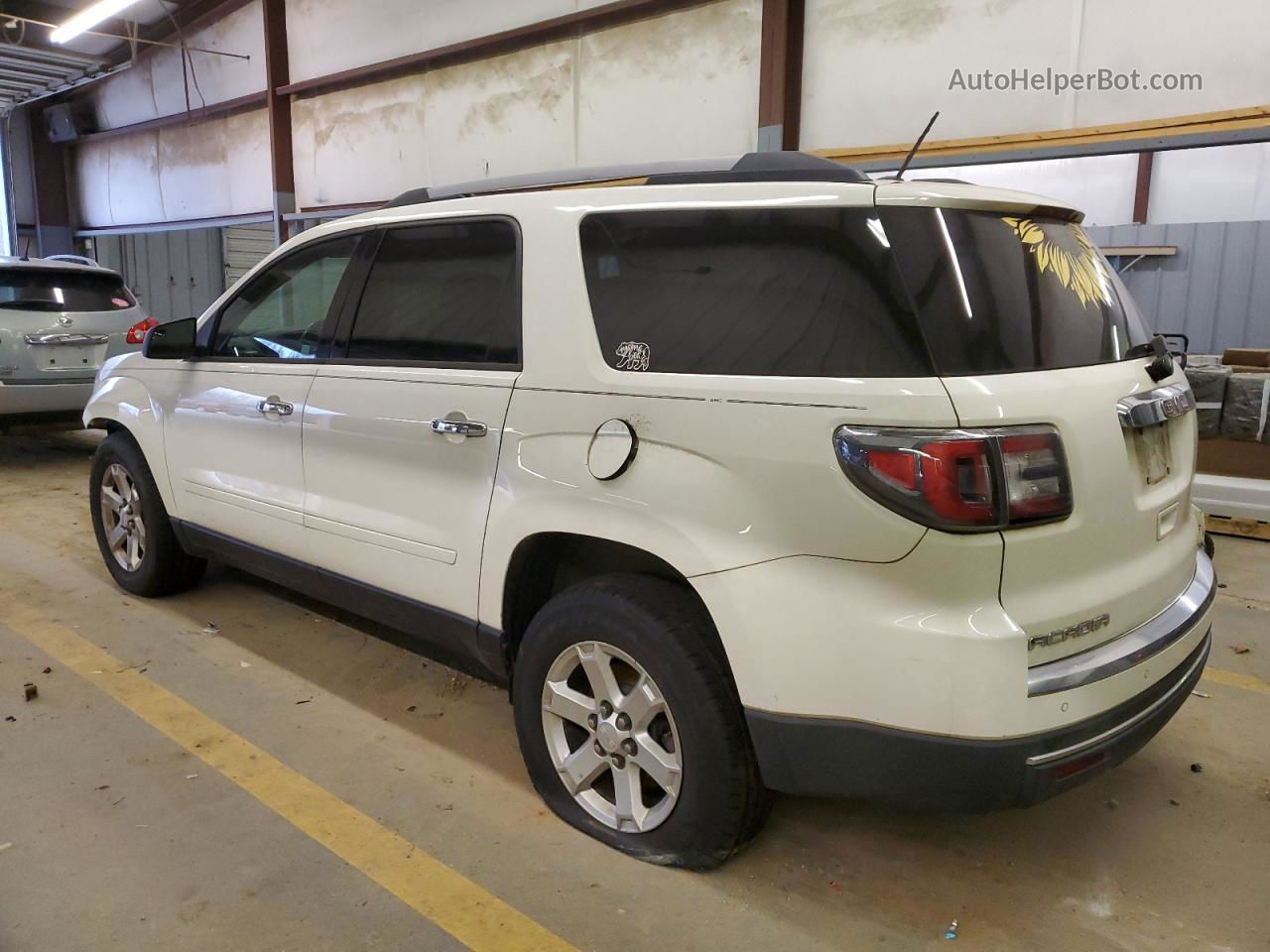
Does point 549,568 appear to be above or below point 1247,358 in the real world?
below

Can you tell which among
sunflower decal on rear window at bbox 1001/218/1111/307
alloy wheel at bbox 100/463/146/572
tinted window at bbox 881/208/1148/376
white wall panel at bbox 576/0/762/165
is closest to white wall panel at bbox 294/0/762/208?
white wall panel at bbox 576/0/762/165

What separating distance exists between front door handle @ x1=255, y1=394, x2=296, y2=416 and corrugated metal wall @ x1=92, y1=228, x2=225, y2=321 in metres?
12.4

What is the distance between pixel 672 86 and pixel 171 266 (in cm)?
1164

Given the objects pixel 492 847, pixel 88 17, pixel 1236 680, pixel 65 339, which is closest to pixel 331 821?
pixel 492 847

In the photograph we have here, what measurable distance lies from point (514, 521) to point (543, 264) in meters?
0.71

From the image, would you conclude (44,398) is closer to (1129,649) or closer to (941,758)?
(941,758)

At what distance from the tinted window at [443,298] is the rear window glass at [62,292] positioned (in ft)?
18.5

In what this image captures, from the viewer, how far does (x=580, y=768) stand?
242 cm

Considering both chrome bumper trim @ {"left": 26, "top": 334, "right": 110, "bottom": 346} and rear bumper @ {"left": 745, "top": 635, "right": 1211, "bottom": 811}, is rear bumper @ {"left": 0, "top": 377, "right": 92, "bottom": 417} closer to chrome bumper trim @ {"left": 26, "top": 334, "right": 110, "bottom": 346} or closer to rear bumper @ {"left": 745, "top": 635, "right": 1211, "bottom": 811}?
chrome bumper trim @ {"left": 26, "top": 334, "right": 110, "bottom": 346}

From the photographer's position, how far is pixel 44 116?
1536 centimetres

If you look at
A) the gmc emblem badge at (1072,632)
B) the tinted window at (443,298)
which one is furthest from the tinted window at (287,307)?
the gmc emblem badge at (1072,632)

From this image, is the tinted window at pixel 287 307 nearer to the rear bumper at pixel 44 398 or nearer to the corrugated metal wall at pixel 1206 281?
the rear bumper at pixel 44 398

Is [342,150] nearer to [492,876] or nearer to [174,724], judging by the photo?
[174,724]

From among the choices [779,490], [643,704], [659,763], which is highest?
[779,490]
